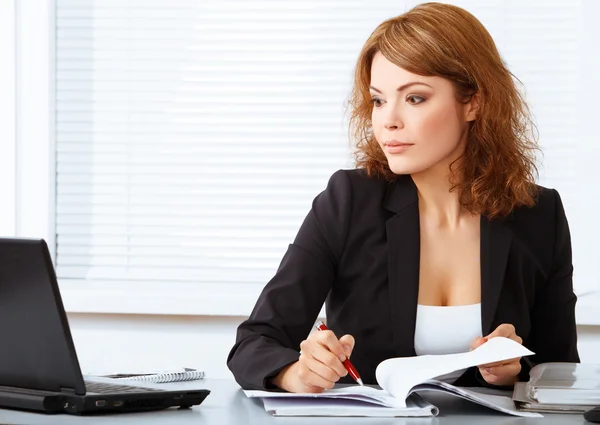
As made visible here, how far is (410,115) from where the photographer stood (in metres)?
1.70

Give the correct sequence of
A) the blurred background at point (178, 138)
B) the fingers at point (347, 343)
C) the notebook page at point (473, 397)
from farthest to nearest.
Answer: the blurred background at point (178, 138) < the fingers at point (347, 343) < the notebook page at point (473, 397)

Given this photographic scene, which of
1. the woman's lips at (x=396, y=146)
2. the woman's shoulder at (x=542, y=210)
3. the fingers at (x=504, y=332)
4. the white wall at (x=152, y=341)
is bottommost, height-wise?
the white wall at (x=152, y=341)

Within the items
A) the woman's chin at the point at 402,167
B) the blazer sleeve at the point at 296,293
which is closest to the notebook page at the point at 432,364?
the blazer sleeve at the point at 296,293

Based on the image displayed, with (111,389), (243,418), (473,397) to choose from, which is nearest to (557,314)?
(473,397)

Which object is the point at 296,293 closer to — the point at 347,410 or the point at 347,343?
the point at 347,343

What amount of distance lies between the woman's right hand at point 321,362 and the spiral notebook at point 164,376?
0.32 m

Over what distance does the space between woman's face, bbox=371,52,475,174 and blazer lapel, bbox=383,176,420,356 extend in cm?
10

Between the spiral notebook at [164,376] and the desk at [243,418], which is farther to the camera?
the spiral notebook at [164,376]

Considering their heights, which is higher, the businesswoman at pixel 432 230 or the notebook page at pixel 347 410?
the businesswoman at pixel 432 230

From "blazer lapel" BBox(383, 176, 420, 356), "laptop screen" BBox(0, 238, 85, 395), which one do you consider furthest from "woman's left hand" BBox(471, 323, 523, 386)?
"laptop screen" BBox(0, 238, 85, 395)

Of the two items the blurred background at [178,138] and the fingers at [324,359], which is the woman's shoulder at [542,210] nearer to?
the fingers at [324,359]

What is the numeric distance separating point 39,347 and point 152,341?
66.7 inches

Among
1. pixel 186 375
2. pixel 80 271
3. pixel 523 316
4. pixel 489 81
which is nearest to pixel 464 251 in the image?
pixel 523 316

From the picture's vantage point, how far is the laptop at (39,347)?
3.64 ft
